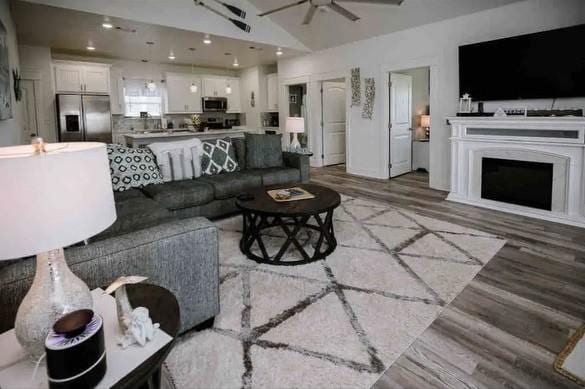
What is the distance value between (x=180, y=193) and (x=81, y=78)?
5.50 meters

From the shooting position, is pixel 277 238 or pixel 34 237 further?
pixel 277 238

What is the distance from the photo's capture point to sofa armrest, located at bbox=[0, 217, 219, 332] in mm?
1387

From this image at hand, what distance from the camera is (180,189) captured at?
384 centimetres

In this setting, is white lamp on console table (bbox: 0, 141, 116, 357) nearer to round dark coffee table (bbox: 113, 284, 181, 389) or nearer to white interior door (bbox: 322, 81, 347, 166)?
round dark coffee table (bbox: 113, 284, 181, 389)

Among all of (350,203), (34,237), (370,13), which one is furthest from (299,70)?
(34,237)

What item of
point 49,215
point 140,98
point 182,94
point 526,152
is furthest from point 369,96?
point 49,215

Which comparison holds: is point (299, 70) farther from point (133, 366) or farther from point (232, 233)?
point (133, 366)

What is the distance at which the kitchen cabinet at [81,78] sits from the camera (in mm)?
7219

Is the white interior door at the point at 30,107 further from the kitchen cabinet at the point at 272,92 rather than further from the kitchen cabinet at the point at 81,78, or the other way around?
the kitchen cabinet at the point at 272,92

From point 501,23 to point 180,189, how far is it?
469 cm

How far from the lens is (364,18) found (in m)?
5.84

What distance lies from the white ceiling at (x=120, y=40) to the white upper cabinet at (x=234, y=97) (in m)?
0.88

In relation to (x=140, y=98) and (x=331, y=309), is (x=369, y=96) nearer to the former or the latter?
(x=331, y=309)

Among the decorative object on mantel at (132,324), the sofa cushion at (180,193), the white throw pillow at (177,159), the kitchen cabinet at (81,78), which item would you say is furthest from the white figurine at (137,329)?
the kitchen cabinet at (81,78)
